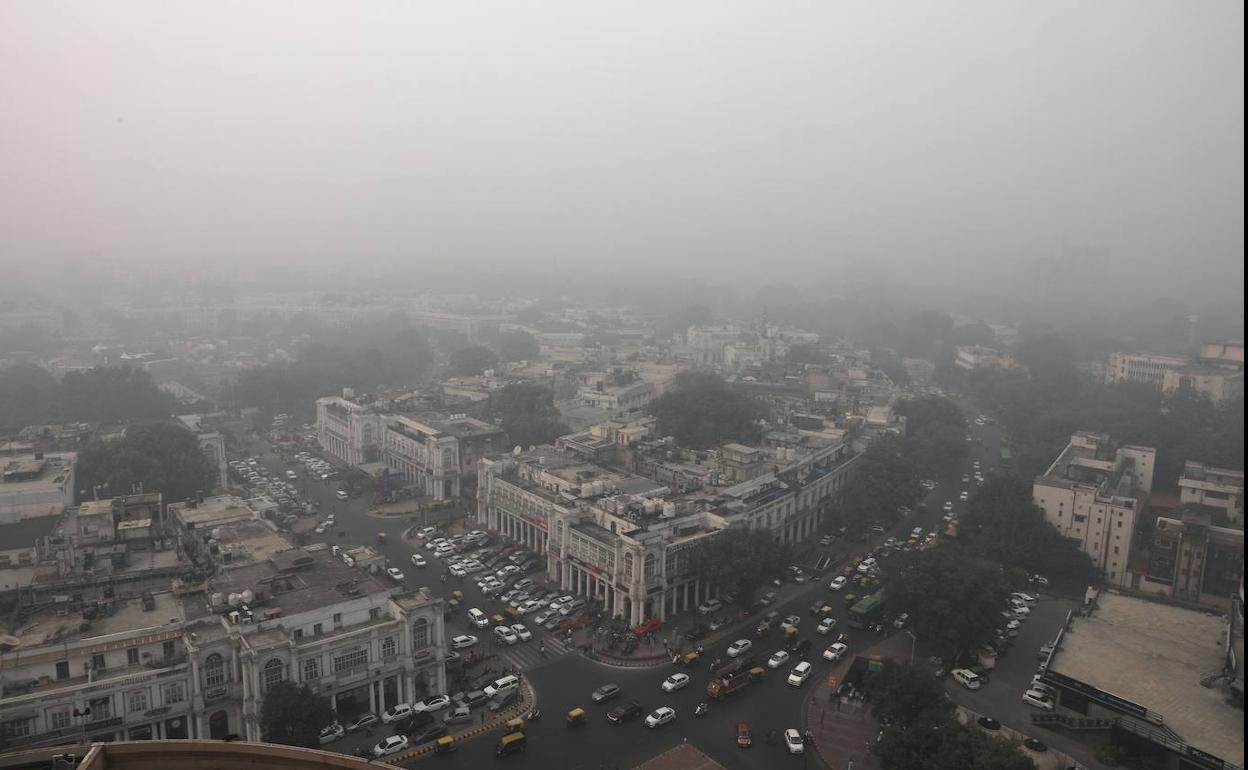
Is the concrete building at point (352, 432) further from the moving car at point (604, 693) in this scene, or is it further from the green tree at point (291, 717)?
the green tree at point (291, 717)

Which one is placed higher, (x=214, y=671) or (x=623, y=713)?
(x=214, y=671)

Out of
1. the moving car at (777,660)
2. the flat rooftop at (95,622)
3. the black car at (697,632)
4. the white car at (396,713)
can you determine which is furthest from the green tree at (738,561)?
the flat rooftop at (95,622)

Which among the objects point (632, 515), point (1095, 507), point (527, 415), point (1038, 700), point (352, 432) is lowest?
point (1038, 700)

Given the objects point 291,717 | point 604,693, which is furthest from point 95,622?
point 604,693

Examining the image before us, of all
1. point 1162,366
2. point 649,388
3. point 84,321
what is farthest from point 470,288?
point 1162,366

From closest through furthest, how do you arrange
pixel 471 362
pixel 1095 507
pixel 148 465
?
pixel 1095 507 < pixel 148 465 < pixel 471 362

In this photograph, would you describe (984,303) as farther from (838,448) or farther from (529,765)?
(529,765)

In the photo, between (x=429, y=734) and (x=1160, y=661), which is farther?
(x=1160, y=661)

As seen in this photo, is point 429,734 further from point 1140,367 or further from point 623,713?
point 1140,367
